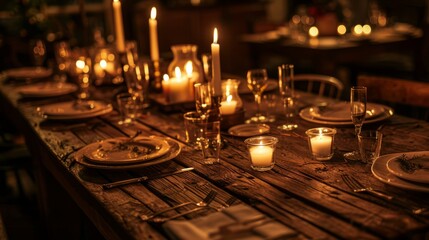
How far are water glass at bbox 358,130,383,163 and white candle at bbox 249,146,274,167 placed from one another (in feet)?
0.80

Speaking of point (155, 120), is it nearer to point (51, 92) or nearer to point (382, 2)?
point (51, 92)

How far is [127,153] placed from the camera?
1.63 m

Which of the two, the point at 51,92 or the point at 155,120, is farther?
the point at 51,92

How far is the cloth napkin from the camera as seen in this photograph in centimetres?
106

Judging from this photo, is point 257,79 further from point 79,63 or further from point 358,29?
point 358,29

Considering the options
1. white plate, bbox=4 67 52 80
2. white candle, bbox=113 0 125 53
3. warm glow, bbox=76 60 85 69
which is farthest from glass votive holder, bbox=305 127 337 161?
white plate, bbox=4 67 52 80

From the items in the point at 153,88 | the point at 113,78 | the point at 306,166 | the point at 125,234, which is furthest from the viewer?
the point at 113,78

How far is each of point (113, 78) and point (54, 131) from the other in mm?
944

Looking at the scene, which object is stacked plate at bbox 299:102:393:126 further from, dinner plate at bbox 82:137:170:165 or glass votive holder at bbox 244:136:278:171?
dinner plate at bbox 82:137:170:165

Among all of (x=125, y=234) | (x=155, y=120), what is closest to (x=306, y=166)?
(x=125, y=234)

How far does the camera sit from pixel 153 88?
2.54 m

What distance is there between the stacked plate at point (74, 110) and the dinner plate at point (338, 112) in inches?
34.0

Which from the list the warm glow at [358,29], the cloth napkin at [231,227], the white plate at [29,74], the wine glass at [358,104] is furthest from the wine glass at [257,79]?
the warm glow at [358,29]

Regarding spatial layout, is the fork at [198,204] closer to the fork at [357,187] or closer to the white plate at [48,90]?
the fork at [357,187]
